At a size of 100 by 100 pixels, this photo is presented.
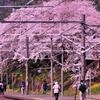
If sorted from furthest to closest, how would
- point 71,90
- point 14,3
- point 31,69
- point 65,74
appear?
point 14,3
point 31,69
point 65,74
point 71,90

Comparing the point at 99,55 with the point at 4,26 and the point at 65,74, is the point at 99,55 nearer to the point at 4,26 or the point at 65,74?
the point at 65,74

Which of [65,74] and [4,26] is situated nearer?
[65,74]

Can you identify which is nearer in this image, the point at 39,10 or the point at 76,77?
the point at 76,77

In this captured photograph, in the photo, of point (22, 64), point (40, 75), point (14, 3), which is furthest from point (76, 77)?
point (14, 3)

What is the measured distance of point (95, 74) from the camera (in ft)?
172

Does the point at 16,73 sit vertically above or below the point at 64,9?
below

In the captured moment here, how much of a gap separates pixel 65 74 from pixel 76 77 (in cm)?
373

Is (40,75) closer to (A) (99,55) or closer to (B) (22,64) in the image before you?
(B) (22,64)

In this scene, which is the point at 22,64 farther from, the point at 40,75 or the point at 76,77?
the point at 76,77

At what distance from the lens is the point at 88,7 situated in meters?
57.8

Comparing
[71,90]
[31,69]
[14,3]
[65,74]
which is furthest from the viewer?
[14,3]

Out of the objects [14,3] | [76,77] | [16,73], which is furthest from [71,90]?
[14,3]

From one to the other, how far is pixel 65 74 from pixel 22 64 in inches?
301

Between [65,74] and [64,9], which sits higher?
[64,9]
